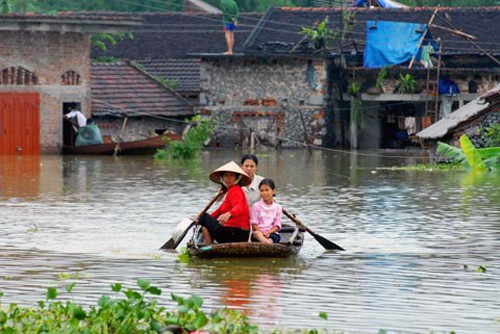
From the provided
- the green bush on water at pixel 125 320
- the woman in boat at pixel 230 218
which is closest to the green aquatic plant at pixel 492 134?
the woman in boat at pixel 230 218

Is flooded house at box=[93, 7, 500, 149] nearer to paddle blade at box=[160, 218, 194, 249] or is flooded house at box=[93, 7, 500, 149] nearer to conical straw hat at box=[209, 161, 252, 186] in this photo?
paddle blade at box=[160, 218, 194, 249]

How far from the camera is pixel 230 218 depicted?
16.0 metres

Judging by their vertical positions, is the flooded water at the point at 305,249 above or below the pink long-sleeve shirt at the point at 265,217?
below

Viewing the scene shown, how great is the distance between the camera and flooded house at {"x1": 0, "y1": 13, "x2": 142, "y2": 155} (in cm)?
3922

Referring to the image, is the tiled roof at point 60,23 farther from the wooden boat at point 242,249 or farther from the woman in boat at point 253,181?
the wooden boat at point 242,249

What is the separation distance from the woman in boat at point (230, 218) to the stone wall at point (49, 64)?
24.2 m

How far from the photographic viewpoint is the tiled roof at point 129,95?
43.2 m

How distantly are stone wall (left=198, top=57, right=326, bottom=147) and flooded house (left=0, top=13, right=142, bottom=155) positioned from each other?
22.7 ft

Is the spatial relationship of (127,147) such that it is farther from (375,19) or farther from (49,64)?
(375,19)

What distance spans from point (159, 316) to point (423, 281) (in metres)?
4.32

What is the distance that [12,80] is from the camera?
129 ft

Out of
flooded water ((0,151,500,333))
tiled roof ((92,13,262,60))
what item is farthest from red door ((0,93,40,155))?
tiled roof ((92,13,262,60))

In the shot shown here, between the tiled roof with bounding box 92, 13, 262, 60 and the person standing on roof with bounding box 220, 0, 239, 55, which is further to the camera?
the tiled roof with bounding box 92, 13, 262, 60

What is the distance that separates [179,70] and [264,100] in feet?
15.6
